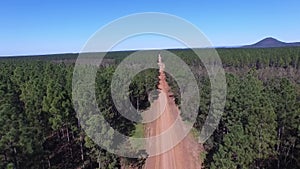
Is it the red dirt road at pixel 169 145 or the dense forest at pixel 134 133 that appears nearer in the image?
the dense forest at pixel 134 133

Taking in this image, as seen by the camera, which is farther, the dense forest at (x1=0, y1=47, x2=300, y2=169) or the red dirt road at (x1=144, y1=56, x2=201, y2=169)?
the red dirt road at (x1=144, y1=56, x2=201, y2=169)

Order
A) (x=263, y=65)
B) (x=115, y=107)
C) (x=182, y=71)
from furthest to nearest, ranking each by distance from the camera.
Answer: (x=263, y=65), (x=182, y=71), (x=115, y=107)

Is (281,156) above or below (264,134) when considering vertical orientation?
below

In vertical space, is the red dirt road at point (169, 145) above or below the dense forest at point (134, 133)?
below

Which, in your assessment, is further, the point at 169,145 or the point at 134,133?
the point at 134,133

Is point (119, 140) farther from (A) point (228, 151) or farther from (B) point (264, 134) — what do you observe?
(B) point (264, 134)

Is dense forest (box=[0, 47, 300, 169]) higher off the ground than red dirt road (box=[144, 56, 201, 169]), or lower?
higher

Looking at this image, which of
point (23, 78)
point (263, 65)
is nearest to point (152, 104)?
point (23, 78)

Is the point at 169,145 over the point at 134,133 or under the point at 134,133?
under
